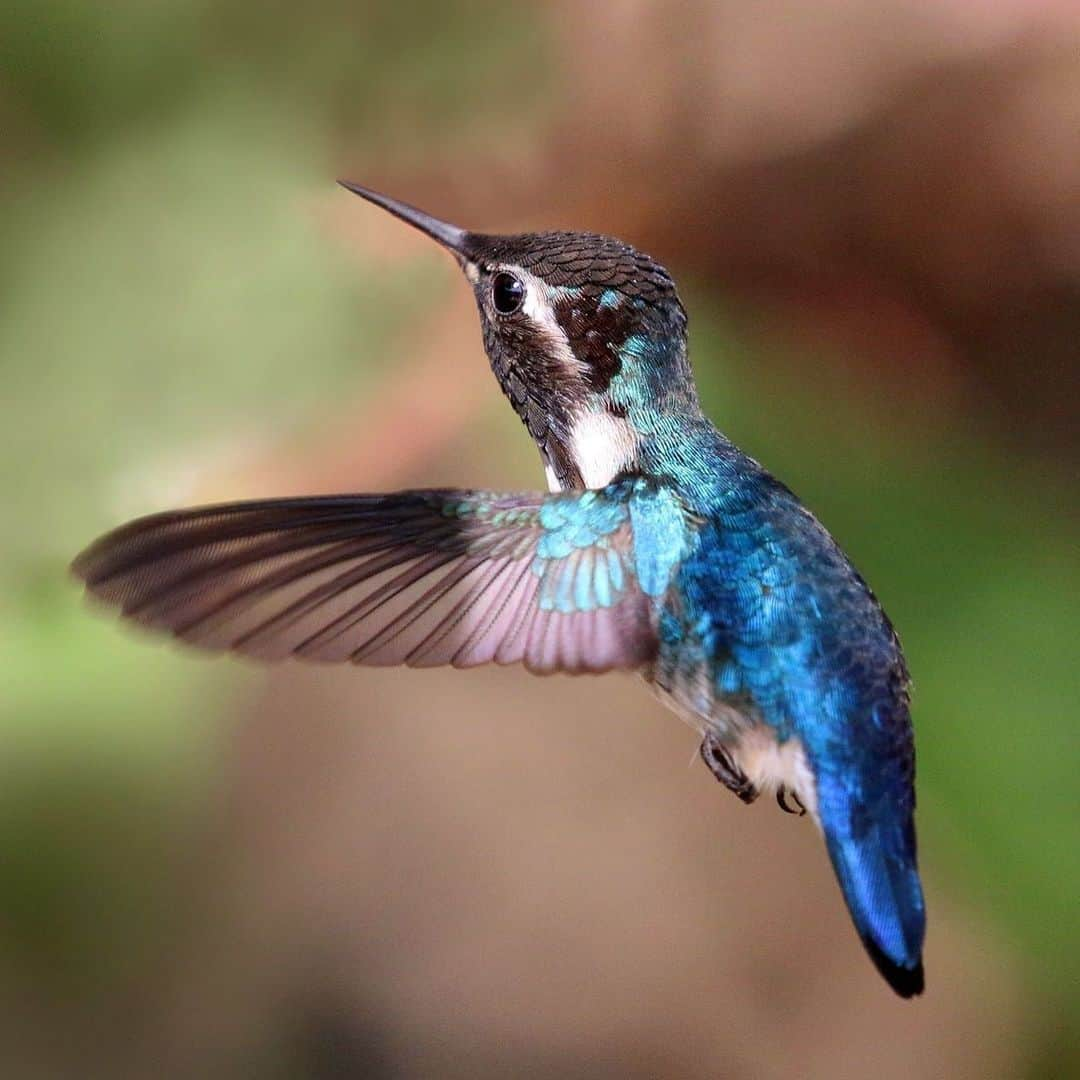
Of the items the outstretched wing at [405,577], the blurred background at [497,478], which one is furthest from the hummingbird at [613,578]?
the blurred background at [497,478]

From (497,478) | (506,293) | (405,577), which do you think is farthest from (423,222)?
(497,478)

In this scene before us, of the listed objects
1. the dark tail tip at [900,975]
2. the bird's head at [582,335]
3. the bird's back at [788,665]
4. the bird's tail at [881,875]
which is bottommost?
the dark tail tip at [900,975]

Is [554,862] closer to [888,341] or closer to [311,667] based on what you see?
[311,667]

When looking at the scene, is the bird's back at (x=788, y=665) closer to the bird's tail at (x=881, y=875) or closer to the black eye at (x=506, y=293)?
the bird's tail at (x=881, y=875)

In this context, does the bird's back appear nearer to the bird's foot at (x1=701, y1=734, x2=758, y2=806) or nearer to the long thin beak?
the bird's foot at (x1=701, y1=734, x2=758, y2=806)

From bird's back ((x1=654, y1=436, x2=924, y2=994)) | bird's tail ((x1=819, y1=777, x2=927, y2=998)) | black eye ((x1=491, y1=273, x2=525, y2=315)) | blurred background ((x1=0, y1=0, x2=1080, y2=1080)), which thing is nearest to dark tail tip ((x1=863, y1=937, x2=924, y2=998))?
bird's tail ((x1=819, y1=777, x2=927, y2=998))

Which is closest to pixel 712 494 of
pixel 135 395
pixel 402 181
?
pixel 135 395

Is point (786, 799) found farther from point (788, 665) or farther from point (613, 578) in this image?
point (613, 578)
